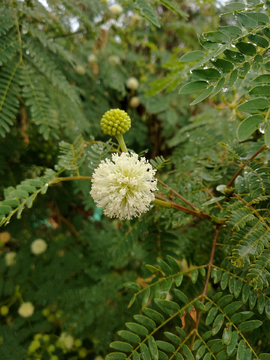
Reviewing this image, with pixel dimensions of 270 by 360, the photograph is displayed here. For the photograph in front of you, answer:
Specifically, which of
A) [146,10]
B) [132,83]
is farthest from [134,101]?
[146,10]

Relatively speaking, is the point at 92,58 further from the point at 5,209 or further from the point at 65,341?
the point at 65,341

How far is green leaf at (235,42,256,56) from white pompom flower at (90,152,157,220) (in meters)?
0.28

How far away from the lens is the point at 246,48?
45 centimetres

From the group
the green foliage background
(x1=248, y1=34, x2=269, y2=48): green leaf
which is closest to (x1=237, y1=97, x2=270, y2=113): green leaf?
the green foliage background

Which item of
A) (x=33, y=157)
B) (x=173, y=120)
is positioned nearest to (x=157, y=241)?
(x=33, y=157)

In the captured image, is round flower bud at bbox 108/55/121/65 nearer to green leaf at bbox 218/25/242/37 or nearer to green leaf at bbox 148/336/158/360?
green leaf at bbox 218/25/242/37

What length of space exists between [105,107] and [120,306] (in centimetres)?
98

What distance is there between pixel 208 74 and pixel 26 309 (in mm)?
1135

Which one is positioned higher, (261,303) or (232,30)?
(232,30)

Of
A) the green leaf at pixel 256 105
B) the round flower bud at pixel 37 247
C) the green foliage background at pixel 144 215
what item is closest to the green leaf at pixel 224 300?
the green foliage background at pixel 144 215

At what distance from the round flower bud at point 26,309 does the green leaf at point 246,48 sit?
1.19 meters

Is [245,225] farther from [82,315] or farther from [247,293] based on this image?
[82,315]

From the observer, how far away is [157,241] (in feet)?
2.38

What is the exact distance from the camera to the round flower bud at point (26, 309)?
1.04 metres
